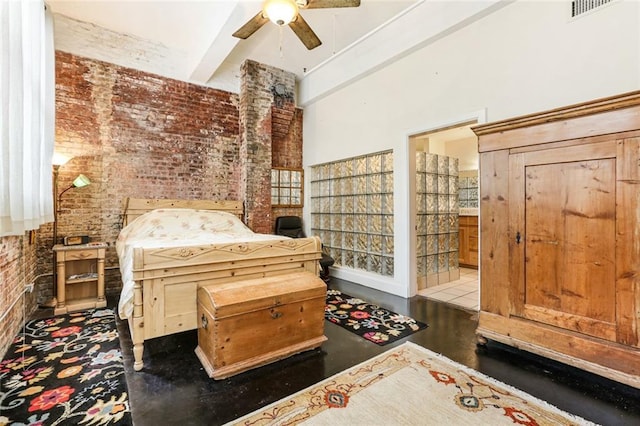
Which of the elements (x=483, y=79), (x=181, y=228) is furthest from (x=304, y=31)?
(x=181, y=228)

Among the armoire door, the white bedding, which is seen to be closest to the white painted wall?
the armoire door

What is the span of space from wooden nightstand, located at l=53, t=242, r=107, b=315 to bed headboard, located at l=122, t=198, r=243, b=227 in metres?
0.69

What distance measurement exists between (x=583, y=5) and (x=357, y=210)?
317cm

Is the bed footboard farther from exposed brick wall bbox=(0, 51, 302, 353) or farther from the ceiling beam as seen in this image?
the ceiling beam

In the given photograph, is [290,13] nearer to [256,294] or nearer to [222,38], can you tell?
[222,38]

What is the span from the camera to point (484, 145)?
2.41m

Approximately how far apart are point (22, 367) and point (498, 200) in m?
3.78

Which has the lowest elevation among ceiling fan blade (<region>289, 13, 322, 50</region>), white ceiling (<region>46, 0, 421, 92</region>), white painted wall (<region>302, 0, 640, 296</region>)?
white painted wall (<region>302, 0, 640, 296</region>)

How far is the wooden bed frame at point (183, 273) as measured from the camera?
6.66 ft

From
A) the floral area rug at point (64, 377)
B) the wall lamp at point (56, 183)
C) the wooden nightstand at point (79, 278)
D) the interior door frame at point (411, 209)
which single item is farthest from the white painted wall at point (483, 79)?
the wall lamp at point (56, 183)

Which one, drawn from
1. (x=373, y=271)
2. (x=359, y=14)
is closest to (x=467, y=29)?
(x=359, y=14)

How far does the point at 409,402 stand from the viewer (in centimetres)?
168

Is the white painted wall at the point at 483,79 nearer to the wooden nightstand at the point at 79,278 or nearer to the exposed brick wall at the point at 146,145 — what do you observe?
the exposed brick wall at the point at 146,145

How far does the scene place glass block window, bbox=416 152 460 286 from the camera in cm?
423
